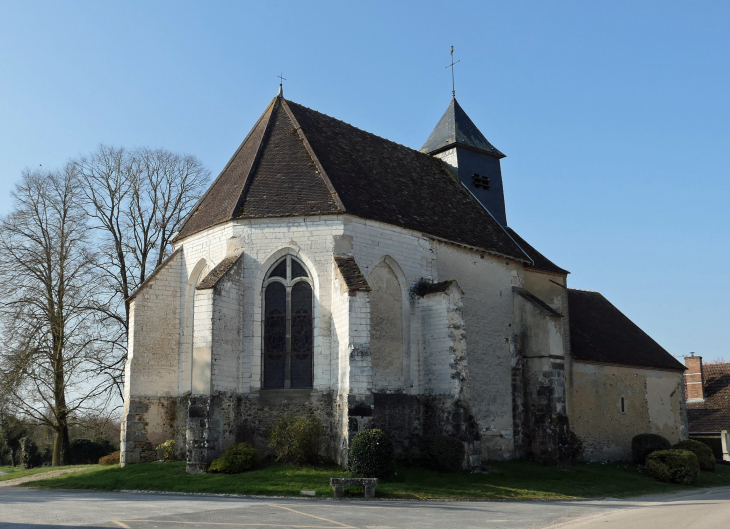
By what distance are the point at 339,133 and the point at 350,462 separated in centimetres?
1078

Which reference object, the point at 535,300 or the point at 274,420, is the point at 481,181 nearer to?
the point at 535,300

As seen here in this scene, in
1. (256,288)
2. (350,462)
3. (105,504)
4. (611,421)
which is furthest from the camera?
(611,421)

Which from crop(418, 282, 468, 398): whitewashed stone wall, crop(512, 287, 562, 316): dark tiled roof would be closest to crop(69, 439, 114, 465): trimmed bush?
crop(418, 282, 468, 398): whitewashed stone wall

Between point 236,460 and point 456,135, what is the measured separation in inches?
617

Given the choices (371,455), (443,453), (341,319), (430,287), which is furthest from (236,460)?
(430,287)

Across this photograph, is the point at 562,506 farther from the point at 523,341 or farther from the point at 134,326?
the point at 134,326

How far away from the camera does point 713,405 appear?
3206cm

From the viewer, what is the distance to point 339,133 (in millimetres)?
21547

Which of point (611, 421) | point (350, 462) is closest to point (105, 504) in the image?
point (350, 462)

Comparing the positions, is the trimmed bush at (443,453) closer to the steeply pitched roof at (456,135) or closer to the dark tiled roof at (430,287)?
the dark tiled roof at (430,287)

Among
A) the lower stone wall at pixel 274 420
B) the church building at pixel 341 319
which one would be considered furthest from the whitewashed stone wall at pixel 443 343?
the lower stone wall at pixel 274 420

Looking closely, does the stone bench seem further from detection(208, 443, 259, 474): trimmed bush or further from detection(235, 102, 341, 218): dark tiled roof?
detection(235, 102, 341, 218): dark tiled roof

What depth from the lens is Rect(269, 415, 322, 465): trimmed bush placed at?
15586mm

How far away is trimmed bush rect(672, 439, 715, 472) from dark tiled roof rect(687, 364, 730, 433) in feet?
22.9
